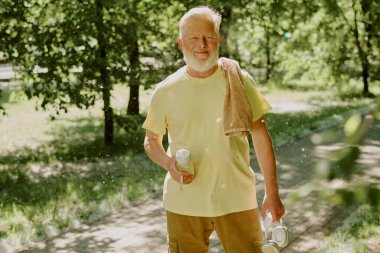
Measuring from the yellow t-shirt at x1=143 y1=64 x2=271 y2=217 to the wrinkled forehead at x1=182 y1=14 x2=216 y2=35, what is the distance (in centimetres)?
23

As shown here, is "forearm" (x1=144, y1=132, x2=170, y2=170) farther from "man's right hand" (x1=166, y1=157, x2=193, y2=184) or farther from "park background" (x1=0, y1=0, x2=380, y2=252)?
"park background" (x1=0, y1=0, x2=380, y2=252)

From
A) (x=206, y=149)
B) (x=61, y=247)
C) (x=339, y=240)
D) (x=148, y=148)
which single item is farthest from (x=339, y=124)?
(x=61, y=247)

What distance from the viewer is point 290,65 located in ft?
78.4

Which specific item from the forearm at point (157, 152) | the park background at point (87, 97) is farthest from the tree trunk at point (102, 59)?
the forearm at point (157, 152)

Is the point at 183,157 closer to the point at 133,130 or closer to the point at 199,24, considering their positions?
the point at 199,24

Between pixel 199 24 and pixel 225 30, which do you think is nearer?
pixel 199 24

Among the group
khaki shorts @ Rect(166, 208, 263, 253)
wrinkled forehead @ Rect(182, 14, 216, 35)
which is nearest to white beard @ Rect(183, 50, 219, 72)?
wrinkled forehead @ Rect(182, 14, 216, 35)

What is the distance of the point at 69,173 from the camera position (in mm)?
9891

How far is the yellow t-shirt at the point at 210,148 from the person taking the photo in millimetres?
2799

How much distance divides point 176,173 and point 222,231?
0.41m

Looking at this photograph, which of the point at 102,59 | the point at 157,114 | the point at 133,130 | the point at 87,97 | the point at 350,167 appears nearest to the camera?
the point at 350,167

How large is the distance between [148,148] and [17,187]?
261 inches

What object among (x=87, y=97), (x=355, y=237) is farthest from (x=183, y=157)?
(x=87, y=97)

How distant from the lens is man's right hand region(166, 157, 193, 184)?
2.78 meters
